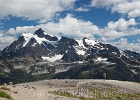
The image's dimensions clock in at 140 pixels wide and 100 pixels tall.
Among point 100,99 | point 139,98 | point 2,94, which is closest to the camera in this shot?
point 2,94

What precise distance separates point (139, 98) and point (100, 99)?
18466mm

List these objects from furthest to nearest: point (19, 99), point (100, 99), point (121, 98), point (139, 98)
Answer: point (139, 98)
point (121, 98)
point (100, 99)
point (19, 99)

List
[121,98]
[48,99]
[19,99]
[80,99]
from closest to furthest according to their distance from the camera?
[19,99]
[48,99]
[80,99]
[121,98]

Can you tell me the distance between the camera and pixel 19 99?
45781 millimetres

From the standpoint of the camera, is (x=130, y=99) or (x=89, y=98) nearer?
(x=89, y=98)

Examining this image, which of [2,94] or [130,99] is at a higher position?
[2,94]

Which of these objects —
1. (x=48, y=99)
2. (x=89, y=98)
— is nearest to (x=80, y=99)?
(x=89, y=98)

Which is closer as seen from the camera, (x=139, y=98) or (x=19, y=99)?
(x=19, y=99)

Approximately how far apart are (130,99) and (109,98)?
812 cm

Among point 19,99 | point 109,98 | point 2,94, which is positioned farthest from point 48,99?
point 109,98

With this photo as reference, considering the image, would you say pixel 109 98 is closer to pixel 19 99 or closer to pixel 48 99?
pixel 48 99

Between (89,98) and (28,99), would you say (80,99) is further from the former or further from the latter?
(28,99)

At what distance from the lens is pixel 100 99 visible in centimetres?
6269

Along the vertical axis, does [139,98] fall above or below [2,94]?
below
